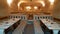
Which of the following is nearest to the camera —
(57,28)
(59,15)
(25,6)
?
(57,28)

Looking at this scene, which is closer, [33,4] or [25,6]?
[33,4]

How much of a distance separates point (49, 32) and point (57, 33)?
2.82ft

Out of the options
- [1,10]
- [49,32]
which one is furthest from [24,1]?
[49,32]

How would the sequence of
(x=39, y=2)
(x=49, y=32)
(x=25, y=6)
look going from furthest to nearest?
(x=25, y=6) → (x=39, y=2) → (x=49, y=32)

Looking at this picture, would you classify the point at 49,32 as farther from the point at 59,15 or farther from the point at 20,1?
the point at 20,1

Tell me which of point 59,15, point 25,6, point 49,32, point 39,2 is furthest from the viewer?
point 25,6

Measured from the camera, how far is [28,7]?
19656 mm

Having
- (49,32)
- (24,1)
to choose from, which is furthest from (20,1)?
(49,32)

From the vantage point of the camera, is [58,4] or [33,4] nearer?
[58,4]

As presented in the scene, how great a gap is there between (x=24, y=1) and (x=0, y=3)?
946 centimetres

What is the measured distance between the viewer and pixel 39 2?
674 inches

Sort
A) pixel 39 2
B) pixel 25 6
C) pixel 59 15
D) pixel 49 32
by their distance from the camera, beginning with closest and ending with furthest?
pixel 49 32, pixel 59 15, pixel 39 2, pixel 25 6

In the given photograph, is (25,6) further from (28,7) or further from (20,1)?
(20,1)

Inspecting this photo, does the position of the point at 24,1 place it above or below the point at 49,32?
above
